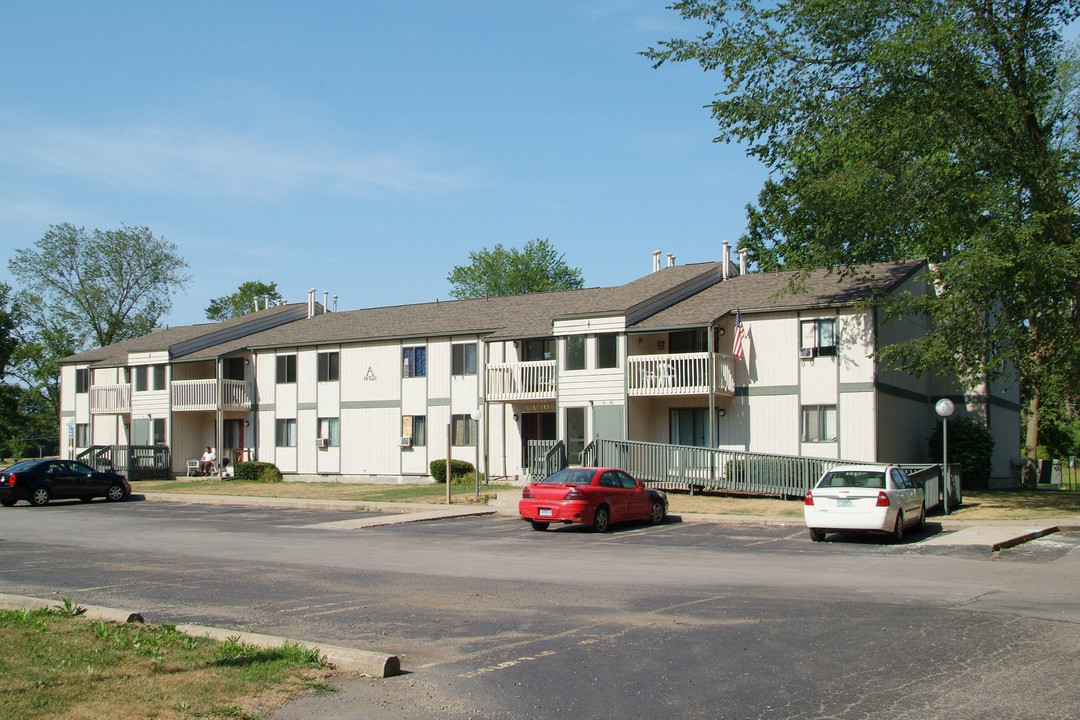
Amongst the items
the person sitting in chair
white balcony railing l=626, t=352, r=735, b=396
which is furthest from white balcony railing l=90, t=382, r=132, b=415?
white balcony railing l=626, t=352, r=735, b=396

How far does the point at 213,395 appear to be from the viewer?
43250 mm

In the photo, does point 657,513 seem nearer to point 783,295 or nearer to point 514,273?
point 783,295

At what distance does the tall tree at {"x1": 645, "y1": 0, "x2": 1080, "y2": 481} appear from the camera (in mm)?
25766

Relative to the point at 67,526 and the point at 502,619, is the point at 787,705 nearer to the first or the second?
the point at 502,619

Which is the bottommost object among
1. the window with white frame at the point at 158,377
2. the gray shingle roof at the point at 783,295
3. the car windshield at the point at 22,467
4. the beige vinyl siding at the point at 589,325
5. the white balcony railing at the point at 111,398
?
the car windshield at the point at 22,467

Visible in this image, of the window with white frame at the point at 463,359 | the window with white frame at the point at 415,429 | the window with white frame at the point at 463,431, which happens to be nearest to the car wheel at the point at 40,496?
the window with white frame at the point at 415,429

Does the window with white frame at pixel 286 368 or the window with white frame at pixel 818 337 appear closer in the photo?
the window with white frame at pixel 818 337

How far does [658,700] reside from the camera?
713 cm

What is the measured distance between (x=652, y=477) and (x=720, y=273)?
39.3 feet

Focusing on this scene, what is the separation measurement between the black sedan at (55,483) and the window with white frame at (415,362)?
11.0 meters

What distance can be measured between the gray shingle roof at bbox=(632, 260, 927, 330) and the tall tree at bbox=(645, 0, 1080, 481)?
5.74 ft

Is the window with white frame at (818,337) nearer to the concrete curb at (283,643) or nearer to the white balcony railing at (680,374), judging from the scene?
the white balcony railing at (680,374)

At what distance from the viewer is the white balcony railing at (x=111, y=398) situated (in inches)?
1880

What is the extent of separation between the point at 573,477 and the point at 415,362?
713 inches
